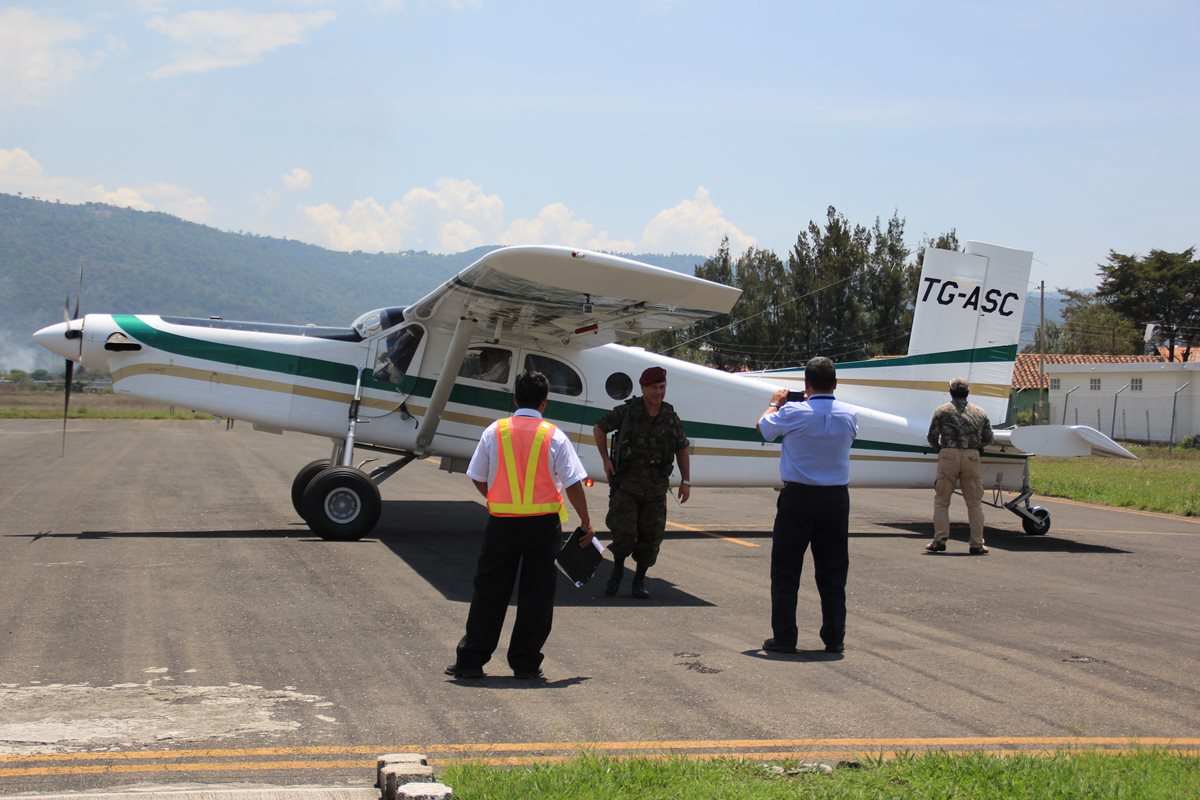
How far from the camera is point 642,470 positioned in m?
8.83

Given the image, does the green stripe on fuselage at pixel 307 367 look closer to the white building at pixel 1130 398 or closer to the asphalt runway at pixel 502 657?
the asphalt runway at pixel 502 657

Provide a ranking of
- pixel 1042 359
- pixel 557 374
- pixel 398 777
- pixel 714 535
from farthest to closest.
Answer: pixel 1042 359 → pixel 714 535 → pixel 557 374 → pixel 398 777

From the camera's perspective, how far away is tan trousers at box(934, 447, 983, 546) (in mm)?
12578

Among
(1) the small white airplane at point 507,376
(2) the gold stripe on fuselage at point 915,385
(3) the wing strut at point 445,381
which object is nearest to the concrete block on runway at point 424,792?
(1) the small white airplane at point 507,376

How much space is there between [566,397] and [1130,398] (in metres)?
45.5

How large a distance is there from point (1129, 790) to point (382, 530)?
9.69m

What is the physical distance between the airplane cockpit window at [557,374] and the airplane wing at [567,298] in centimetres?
25

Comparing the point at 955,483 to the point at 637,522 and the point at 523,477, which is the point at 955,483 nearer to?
the point at 637,522

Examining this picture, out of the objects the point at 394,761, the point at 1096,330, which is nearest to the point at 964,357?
the point at 394,761

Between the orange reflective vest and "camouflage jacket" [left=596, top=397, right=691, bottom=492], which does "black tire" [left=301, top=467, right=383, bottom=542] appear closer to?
"camouflage jacket" [left=596, top=397, right=691, bottom=492]

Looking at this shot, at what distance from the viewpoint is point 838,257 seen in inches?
2095

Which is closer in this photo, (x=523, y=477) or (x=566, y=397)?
(x=523, y=477)

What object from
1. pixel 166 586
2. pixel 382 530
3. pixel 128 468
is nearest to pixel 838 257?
pixel 128 468

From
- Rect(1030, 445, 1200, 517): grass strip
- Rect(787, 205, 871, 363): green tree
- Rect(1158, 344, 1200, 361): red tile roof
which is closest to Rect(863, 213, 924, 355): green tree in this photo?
Rect(787, 205, 871, 363): green tree
